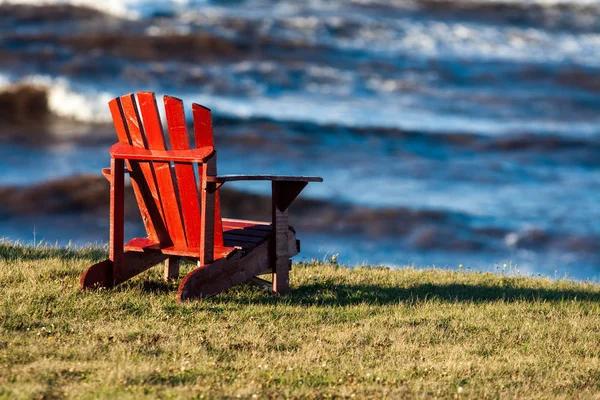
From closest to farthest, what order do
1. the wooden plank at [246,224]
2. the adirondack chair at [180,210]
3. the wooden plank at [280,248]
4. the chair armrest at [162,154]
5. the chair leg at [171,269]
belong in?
1. the chair armrest at [162,154]
2. the adirondack chair at [180,210]
3. the wooden plank at [280,248]
4. the wooden plank at [246,224]
5. the chair leg at [171,269]

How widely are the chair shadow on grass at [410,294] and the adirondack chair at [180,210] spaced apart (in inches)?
8.7

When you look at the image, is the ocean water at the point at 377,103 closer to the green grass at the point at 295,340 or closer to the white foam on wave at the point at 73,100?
the white foam on wave at the point at 73,100

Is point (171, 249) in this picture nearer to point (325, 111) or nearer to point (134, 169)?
point (134, 169)

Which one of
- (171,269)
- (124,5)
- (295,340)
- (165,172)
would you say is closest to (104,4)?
(124,5)

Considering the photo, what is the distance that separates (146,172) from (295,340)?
1779mm

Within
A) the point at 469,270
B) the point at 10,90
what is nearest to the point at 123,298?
the point at 469,270

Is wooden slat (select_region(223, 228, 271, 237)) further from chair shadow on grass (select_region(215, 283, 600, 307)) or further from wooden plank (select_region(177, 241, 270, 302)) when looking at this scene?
chair shadow on grass (select_region(215, 283, 600, 307))

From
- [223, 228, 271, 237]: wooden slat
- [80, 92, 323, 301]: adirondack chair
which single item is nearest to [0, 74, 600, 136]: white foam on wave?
[223, 228, 271, 237]: wooden slat

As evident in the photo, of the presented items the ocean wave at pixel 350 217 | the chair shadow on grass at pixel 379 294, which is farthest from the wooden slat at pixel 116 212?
the ocean wave at pixel 350 217

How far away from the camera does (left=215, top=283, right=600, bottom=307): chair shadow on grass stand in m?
6.21

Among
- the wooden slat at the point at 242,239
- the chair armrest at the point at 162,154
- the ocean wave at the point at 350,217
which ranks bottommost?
the ocean wave at the point at 350,217

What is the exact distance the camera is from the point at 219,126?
23844 mm

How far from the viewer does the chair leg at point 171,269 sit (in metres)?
6.57

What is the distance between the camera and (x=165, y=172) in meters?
5.93
